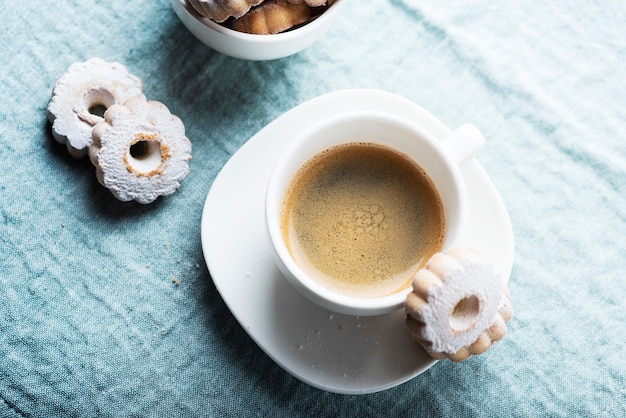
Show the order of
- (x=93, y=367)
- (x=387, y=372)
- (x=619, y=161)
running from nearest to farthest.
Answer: (x=387, y=372) → (x=93, y=367) → (x=619, y=161)

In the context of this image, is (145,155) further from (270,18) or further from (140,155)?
(270,18)

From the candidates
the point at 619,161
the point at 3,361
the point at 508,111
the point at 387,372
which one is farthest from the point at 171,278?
the point at 619,161

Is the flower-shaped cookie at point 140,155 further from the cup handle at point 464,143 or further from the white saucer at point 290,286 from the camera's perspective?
the cup handle at point 464,143

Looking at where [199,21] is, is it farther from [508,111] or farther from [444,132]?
[508,111]

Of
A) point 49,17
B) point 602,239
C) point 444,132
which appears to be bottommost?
point 602,239

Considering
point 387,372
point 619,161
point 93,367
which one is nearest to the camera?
point 387,372

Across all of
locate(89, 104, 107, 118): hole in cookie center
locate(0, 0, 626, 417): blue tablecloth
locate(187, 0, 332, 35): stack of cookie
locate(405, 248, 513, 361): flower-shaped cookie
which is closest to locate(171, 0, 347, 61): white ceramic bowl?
locate(187, 0, 332, 35): stack of cookie

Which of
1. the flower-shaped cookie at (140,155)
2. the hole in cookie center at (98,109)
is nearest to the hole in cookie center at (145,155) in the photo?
the flower-shaped cookie at (140,155)

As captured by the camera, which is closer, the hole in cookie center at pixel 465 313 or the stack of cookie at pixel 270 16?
the hole in cookie center at pixel 465 313

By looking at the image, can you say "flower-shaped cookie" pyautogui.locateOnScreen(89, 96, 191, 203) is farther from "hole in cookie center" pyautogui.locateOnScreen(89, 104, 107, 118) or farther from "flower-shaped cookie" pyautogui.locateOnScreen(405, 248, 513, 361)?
"flower-shaped cookie" pyautogui.locateOnScreen(405, 248, 513, 361)
